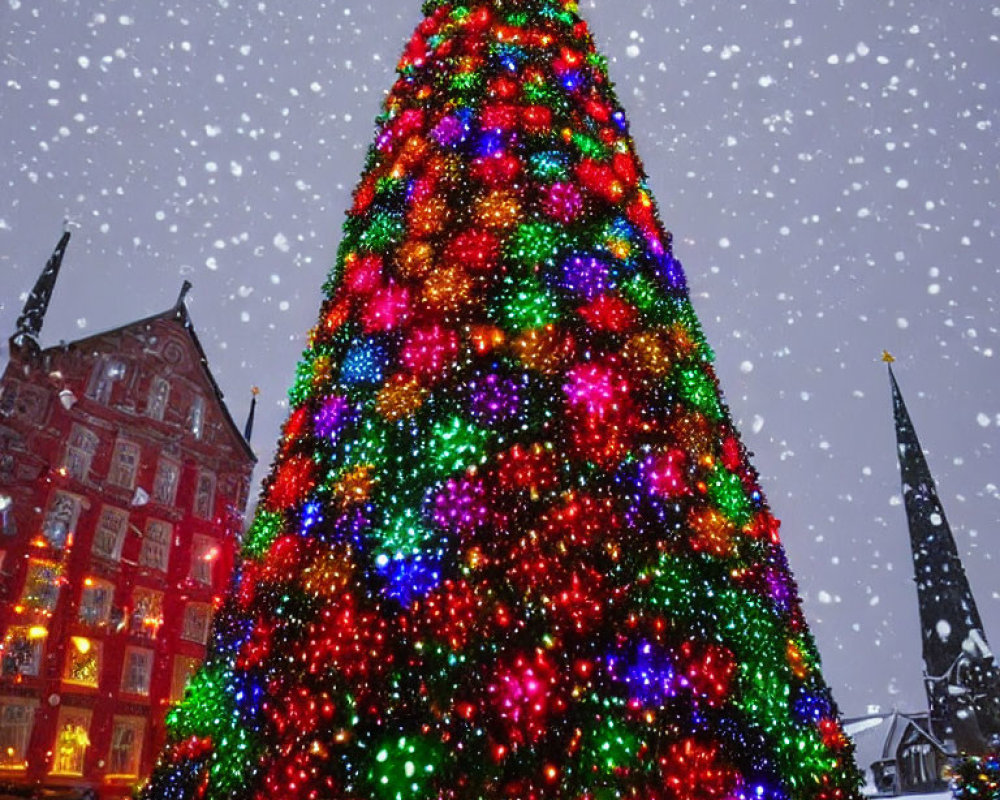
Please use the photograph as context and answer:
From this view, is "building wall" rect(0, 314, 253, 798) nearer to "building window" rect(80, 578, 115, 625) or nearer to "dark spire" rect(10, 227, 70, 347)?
"building window" rect(80, 578, 115, 625)

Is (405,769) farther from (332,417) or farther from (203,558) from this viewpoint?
(203,558)

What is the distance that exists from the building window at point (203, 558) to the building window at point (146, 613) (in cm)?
136

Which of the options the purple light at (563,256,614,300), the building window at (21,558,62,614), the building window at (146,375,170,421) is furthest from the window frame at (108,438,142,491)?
the purple light at (563,256,614,300)

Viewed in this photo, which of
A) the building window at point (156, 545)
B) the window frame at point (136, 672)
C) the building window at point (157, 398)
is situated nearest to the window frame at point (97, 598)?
the window frame at point (136, 672)

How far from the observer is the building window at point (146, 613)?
20.9 meters

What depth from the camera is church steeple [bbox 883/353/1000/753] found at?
26.4 meters

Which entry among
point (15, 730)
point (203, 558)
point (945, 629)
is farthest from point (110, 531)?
point (945, 629)

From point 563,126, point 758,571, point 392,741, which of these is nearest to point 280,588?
point 392,741

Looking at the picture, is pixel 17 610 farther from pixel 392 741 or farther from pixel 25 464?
pixel 392 741

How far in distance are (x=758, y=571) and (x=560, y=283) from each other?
209 centimetres

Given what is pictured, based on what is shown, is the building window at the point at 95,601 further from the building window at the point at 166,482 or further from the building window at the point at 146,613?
the building window at the point at 166,482

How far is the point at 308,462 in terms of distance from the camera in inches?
181

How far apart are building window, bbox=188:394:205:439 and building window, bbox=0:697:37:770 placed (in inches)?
357

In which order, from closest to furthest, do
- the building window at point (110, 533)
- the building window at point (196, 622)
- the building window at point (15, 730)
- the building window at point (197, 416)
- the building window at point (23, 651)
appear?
the building window at point (15, 730) → the building window at point (23, 651) → the building window at point (110, 533) → the building window at point (196, 622) → the building window at point (197, 416)
